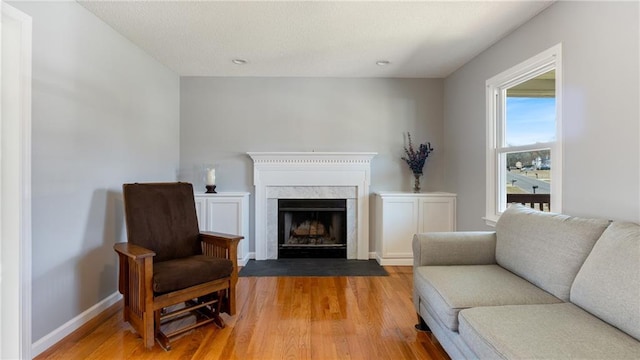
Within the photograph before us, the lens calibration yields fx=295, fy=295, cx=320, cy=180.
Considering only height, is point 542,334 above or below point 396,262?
above

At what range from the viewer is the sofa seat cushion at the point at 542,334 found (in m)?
1.09

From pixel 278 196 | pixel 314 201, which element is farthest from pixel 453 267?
pixel 278 196

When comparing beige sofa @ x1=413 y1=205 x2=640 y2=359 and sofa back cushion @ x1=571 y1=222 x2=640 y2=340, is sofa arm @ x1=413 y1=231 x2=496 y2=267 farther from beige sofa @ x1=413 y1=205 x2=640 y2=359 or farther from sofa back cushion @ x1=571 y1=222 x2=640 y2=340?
sofa back cushion @ x1=571 y1=222 x2=640 y2=340

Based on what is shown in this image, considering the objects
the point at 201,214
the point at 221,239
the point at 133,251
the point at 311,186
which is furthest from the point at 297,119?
the point at 133,251

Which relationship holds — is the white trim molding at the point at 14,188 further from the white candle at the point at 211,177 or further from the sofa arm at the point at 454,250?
the sofa arm at the point at 454,250

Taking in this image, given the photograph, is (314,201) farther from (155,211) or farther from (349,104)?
(155,211)

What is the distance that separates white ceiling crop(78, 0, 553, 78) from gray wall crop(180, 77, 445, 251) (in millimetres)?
372

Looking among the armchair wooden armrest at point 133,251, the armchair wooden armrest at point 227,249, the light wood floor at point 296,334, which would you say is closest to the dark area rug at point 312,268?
the light wood floor at point 296,334

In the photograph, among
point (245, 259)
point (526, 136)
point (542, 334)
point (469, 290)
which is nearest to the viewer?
point (542, 334)

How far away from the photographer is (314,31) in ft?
8.46

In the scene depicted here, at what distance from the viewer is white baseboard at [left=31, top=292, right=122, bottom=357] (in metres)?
1.84

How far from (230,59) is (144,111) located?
105 cm

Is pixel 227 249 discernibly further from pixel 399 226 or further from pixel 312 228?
pixel 399 226

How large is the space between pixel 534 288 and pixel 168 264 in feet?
7.73
